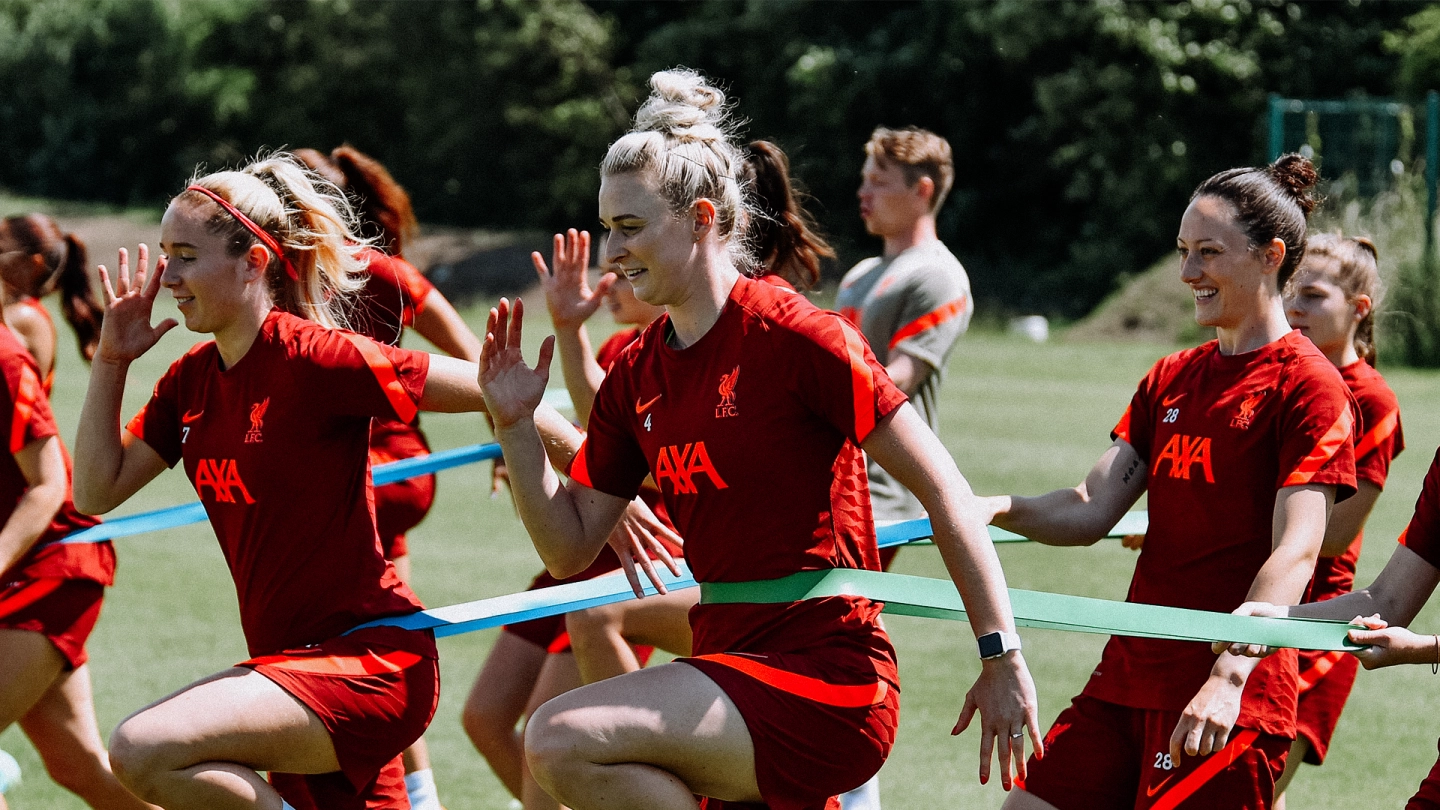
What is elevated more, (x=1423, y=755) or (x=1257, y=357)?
(x=1257, y=357)

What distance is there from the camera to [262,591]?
414 centimetres

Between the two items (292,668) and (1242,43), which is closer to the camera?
(292,668)

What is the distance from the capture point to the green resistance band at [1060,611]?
359 centimetres

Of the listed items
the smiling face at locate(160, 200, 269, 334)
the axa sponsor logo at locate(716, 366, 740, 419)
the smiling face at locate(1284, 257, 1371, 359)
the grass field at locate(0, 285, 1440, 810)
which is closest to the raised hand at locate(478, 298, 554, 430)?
the axa sponsor logo at locate(716, 366, 740, 419)

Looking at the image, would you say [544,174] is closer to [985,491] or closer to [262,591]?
[985,491]

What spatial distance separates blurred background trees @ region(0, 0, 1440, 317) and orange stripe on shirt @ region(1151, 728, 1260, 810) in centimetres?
2474

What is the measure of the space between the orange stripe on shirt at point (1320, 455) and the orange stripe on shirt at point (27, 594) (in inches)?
147

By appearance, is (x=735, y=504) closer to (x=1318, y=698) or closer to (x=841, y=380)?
(x=841, y=380)

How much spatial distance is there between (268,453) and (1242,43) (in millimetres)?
33059

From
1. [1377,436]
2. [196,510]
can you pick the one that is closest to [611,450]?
[1377,436]

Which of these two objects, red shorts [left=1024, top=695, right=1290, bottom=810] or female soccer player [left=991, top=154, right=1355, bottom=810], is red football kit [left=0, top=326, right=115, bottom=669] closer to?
female soccer player [left=991, top=154, right=1355, bottom=810]

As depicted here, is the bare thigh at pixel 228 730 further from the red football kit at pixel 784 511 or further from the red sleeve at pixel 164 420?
the red football kit at pixel 784 511

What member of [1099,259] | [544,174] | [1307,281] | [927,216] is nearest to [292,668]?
[1307,281]

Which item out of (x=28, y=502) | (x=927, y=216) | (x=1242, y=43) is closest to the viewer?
(x=28, y=502)
